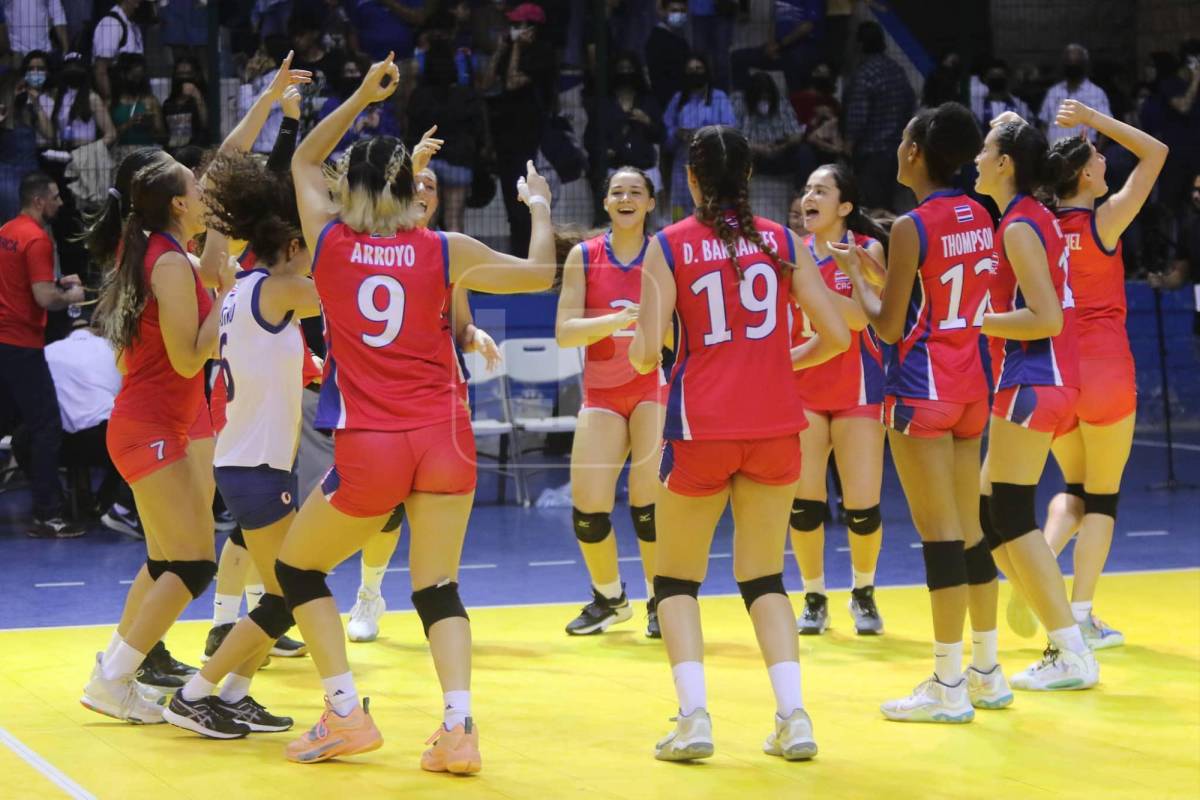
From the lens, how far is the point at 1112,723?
618 cm

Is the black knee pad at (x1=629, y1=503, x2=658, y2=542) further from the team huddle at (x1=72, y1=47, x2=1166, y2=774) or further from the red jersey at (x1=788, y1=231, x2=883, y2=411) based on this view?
the red jersey at (x1=788, y1=231, x2=883, y2=411)

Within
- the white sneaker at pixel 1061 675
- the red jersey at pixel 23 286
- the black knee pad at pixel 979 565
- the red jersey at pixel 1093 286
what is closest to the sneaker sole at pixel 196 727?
the black knee pad at pixel 979 565

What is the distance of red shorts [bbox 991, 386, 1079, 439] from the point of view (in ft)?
21.1

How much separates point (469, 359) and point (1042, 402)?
7.30m

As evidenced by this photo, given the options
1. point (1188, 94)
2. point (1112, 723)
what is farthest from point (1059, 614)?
point (1188, 94)

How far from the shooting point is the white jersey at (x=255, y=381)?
593 centimetres

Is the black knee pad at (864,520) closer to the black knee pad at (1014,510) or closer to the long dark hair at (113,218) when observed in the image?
the black knee pad at (1014,510)

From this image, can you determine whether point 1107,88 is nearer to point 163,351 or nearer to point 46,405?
point 46,405

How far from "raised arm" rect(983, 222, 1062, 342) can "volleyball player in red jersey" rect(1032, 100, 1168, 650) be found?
954 mm

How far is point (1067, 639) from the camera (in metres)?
6.67

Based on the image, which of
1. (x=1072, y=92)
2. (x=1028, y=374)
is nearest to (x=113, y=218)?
(x=1028, y=374)

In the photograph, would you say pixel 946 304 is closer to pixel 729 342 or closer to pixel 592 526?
pixel 729 342

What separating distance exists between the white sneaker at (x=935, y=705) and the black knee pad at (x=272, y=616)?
7.69 ft

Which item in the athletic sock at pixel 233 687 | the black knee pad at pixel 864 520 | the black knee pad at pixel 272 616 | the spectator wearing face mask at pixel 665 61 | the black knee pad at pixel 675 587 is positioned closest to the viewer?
the black knee pad at pixel 675 587
